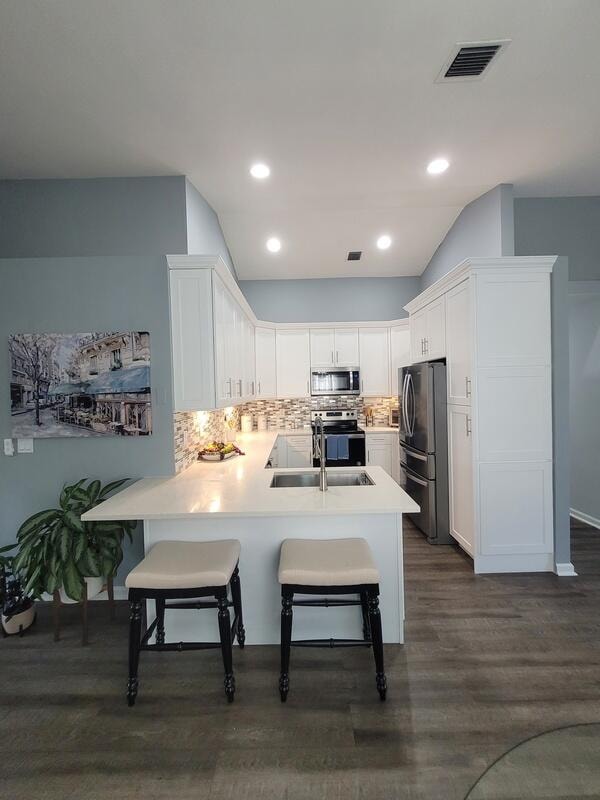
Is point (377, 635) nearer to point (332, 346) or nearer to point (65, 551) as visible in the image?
point (65, 551)

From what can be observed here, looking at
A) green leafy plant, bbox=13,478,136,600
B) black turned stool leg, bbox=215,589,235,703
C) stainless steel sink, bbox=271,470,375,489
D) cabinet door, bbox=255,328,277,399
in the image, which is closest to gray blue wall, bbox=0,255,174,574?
green leafy plant, bbox=13,478,136,600

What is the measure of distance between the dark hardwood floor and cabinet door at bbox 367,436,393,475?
108 inches

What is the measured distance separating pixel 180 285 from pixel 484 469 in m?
2.72

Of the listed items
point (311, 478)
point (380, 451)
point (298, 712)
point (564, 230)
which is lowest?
point (298, 712)

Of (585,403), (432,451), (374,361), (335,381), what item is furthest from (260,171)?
(585,403)

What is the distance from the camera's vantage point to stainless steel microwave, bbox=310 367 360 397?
552 cm

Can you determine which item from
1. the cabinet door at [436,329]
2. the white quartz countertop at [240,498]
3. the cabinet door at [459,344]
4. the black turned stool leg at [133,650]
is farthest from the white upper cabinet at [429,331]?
the black turned stool leg at [133,650]

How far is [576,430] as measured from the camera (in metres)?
4.53

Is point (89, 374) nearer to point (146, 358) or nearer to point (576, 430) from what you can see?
point (146, 358)

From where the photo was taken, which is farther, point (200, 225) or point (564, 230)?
point (564, 230)

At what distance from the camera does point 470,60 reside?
2.10 metres

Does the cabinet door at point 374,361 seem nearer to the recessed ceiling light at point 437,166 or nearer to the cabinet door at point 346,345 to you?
the cabinet door at point 346,345

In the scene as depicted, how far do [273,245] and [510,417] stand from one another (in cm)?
325

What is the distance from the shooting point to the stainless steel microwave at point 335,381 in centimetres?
552
